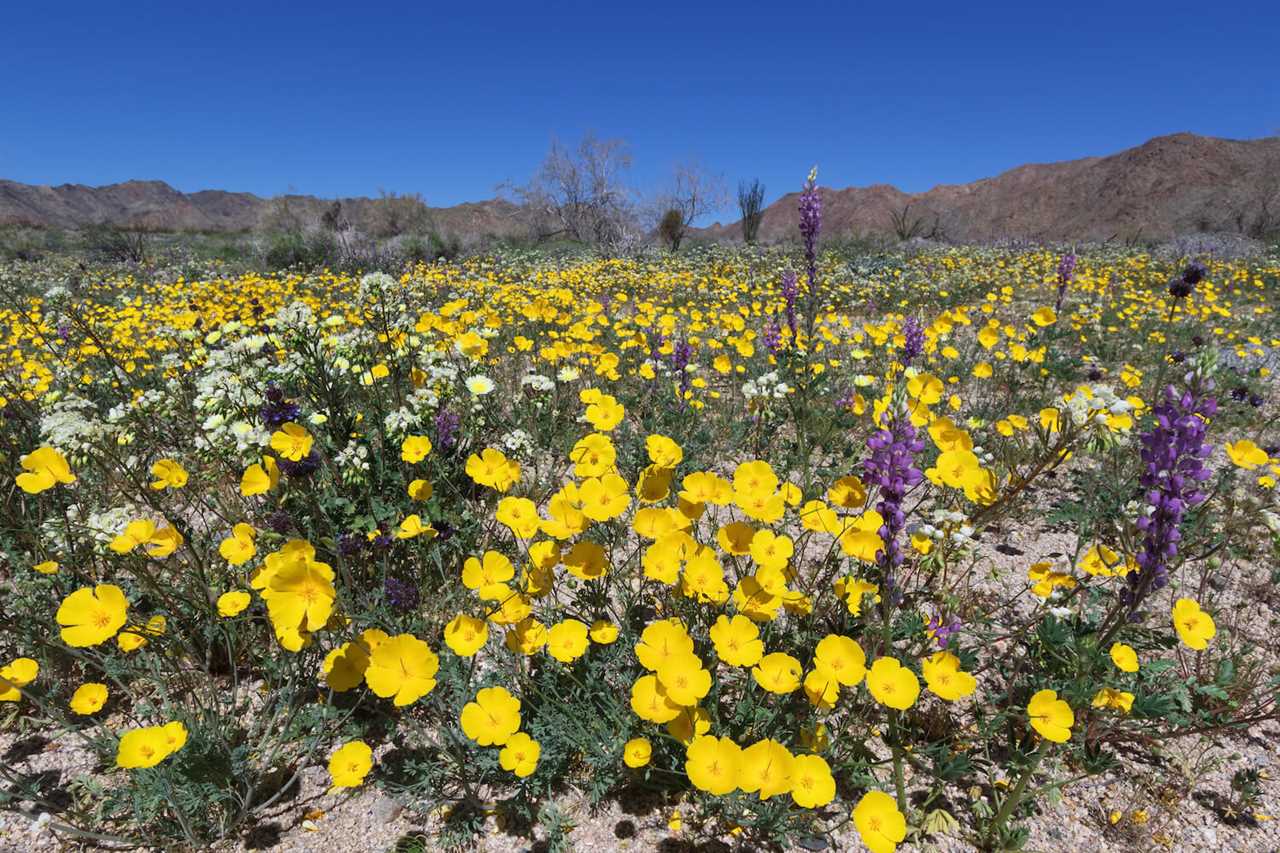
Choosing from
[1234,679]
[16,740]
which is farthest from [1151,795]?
[16,740]

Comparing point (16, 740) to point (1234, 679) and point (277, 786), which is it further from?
point (1234, 679)

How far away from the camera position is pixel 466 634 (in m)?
2.16

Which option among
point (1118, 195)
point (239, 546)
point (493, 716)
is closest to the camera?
point (493, 716)

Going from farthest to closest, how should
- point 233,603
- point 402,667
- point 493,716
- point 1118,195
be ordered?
point 1118,195 < point 233,603 < point 493,716 < point 402,667

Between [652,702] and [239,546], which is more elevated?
[239,546]

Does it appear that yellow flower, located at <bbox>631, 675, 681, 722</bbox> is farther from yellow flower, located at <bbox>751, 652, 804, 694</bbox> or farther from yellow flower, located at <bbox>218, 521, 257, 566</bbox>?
yellow flower, located at <bbox>218, 521, 257, 566</bbox>

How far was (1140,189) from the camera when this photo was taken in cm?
5491

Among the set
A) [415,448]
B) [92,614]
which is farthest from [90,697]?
[415,448]

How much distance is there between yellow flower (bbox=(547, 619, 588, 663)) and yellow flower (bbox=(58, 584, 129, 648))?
168 centimetres

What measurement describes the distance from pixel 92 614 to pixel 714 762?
247 cm

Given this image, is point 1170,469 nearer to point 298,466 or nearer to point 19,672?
point 298,466

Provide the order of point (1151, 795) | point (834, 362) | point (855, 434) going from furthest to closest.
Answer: point (834, 362), point (855, 434), point (1151, 795)

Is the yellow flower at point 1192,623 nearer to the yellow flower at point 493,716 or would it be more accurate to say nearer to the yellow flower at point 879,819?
the yellow flower at point 879,819

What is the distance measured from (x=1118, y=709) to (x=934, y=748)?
2.53 feet
